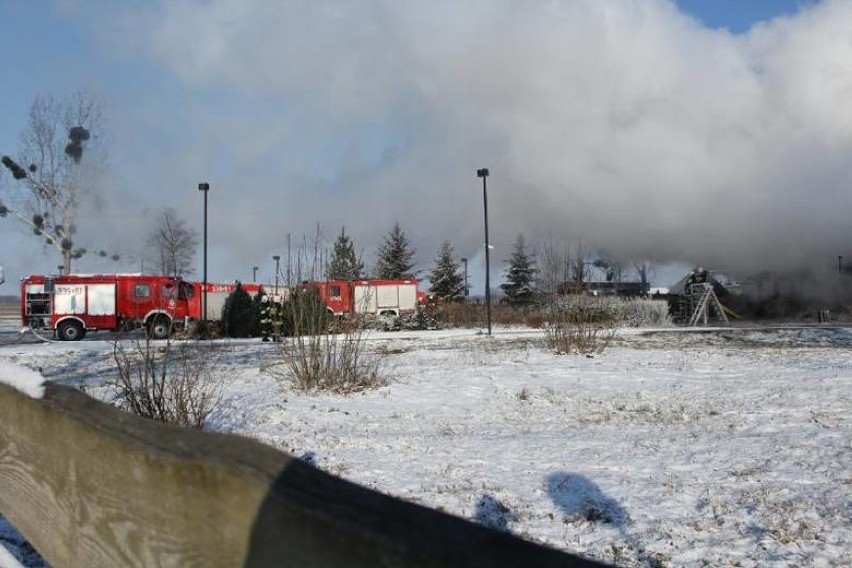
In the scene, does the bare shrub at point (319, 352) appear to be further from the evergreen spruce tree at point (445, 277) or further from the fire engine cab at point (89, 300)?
the evergreen spruce tree at point (445, 277)

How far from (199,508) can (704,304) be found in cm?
3203

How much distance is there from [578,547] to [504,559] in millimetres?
3265

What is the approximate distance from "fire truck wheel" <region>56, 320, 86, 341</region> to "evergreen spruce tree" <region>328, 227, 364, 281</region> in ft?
67.2

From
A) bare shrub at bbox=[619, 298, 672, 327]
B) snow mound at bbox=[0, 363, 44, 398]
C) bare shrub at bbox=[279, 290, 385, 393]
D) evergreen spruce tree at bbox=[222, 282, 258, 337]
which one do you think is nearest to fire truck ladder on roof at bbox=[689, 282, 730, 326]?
bare shrub at bbox=[619, 298, 672, 327]

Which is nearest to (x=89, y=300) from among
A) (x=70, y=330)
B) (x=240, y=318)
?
(x=70, y=330)

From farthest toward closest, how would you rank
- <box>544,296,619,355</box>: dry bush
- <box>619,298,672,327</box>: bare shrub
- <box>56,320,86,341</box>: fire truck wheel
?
<box>619,298,672,327</box>: bare shrub, <box>56,320,86,341</box>: fire truck wheel, <box>544,296,619,355</box>: dry bush

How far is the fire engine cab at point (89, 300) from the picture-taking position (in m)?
27.6

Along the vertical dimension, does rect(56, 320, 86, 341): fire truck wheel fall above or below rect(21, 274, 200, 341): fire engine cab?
below

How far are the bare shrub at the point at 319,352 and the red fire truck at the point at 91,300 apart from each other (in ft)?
61.1

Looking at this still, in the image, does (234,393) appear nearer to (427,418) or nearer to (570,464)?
(427,418)

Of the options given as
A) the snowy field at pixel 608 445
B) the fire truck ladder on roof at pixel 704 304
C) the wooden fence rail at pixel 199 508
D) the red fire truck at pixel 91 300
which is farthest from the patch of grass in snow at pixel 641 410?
the fire truck ladder on roof at pixel 704 304

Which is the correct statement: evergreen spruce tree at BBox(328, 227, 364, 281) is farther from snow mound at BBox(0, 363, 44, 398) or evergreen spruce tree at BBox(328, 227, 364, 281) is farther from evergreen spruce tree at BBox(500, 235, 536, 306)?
evergreen spruce tree at BBox(500, 235, 536, 306)

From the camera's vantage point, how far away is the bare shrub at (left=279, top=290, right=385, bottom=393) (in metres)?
10.2

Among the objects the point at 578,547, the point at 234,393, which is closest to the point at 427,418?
the point at 234,393
